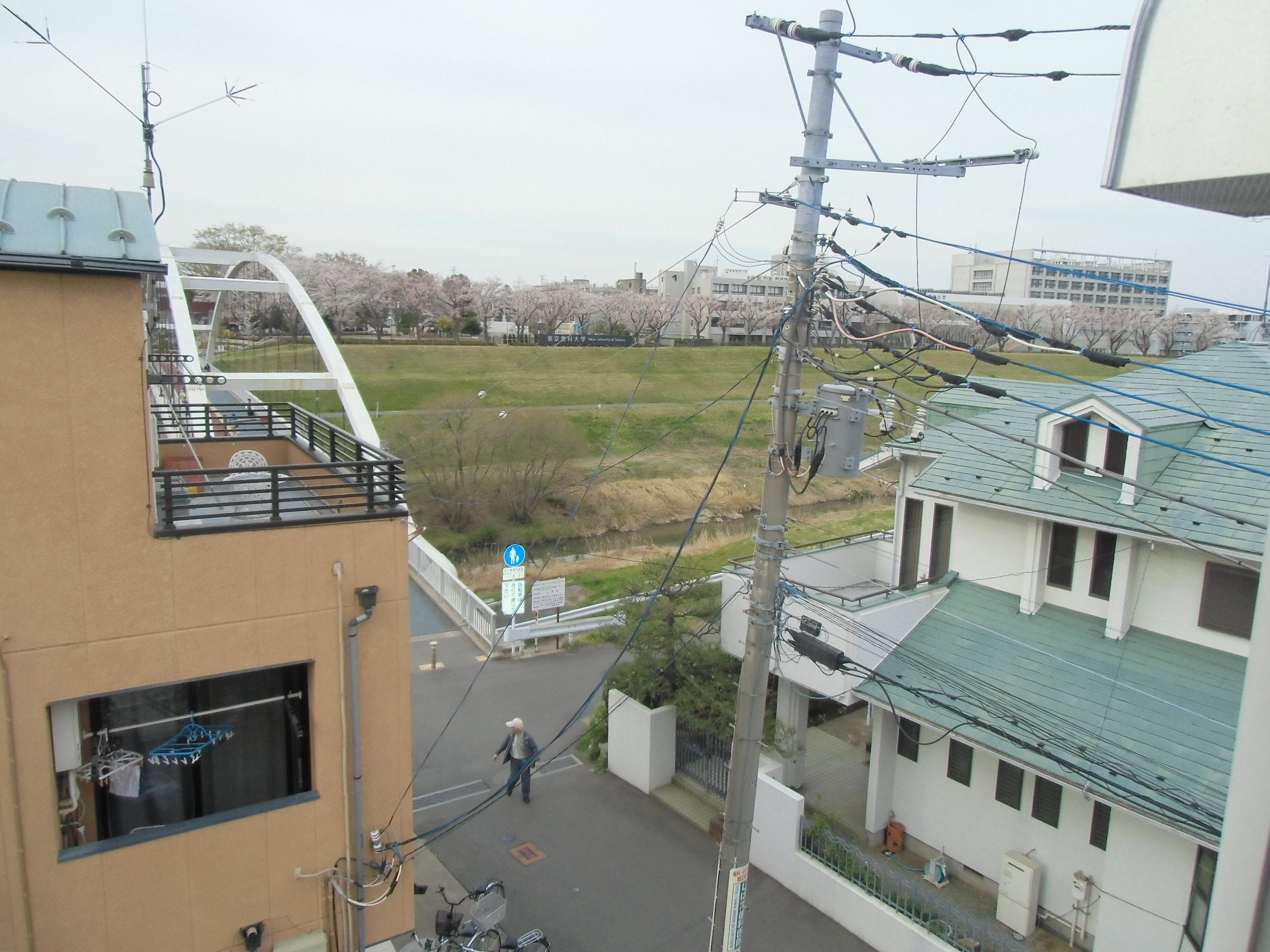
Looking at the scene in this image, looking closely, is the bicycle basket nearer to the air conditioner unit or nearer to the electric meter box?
the air conditioner unit

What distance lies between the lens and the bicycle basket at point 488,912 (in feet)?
29.3

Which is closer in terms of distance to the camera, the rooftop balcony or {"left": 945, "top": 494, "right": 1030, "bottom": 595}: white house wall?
the rooftop balcony

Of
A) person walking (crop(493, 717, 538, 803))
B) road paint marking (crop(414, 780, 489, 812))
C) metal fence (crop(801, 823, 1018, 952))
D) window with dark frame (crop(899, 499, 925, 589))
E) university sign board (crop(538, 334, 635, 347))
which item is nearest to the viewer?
metal fence (crop(801, 823, 1018, 952))

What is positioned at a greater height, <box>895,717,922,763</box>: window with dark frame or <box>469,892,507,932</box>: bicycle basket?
<box>895,717,922,763</box>: window with dark frame

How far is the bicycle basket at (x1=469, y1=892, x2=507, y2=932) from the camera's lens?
8922 millimetres

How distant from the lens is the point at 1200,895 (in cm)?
869

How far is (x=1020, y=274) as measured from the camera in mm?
73188

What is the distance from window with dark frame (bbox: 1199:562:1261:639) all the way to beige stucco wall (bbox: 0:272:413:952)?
9.74m

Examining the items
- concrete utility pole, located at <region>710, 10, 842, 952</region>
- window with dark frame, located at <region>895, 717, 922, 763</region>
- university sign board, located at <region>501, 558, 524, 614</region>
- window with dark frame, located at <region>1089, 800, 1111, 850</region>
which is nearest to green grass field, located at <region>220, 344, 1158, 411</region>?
university sign board, located at <region>501, 558, 524, 614</region>

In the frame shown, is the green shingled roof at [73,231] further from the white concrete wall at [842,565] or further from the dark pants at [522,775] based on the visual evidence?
the white concrete wall at [842,565]

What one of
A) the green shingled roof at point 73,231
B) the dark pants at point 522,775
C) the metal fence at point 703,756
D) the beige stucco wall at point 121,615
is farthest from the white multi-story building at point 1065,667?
the green shingled roof at point 73,231

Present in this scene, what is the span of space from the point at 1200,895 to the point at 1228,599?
3393 mm

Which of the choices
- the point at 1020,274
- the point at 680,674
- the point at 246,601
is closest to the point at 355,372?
the point at 680,674

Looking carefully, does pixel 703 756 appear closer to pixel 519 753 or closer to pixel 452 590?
pixel 519 753
